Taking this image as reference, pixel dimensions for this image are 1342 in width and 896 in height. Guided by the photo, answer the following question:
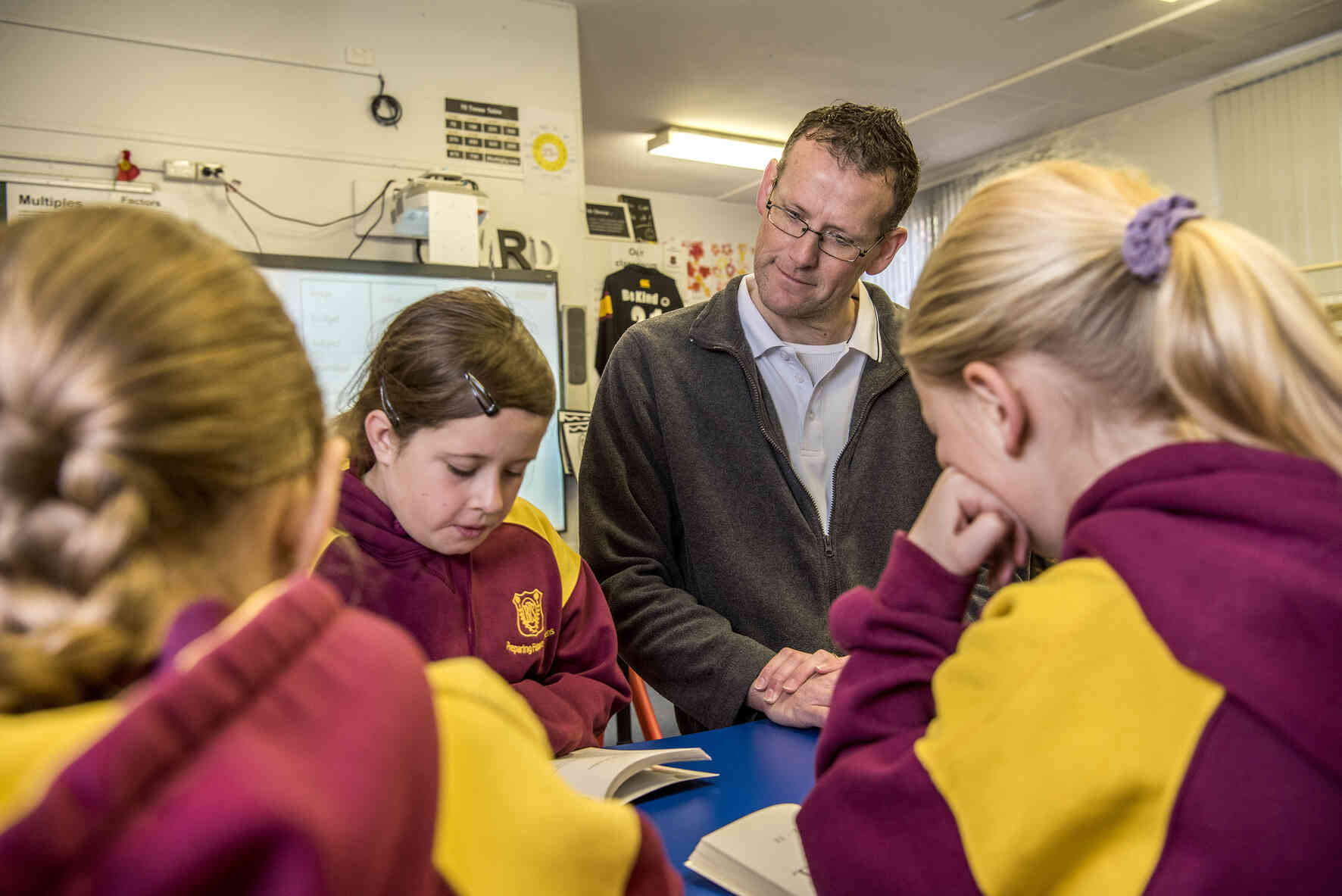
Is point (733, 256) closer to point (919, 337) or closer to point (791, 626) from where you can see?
point (791, 626)

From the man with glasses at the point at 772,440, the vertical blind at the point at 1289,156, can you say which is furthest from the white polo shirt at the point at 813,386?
the vertical blind at the point at 1289,156

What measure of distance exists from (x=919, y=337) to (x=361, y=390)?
87 cm

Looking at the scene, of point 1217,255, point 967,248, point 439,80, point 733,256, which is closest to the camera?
point 1217,255

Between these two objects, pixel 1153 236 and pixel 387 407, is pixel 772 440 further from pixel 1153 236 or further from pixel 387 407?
pixel 1153 236

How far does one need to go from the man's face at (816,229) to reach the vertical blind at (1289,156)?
4.06 meters

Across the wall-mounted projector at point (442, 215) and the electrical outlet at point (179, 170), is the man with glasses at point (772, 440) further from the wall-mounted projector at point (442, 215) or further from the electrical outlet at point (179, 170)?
the electrical outlet at point (179, 170)

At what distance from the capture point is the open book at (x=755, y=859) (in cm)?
87

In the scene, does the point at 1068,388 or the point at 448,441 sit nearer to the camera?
the point at 1068,388

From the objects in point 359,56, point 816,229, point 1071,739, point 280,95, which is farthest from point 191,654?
point 359,56

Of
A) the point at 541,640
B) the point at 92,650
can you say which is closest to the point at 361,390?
the point at 541,640

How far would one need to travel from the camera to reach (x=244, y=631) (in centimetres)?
40

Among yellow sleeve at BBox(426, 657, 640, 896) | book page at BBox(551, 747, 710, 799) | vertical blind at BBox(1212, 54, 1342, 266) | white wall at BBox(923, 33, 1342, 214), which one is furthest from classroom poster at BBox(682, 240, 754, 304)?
yellow sleeve at BBox(426, 657, 640, 896)

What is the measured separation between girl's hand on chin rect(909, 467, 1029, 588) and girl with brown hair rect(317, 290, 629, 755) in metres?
0.61

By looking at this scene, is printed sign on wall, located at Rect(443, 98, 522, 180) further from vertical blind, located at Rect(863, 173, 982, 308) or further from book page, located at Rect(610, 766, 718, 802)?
vertical blind, located at Rect(863, 173, 982, 308)
